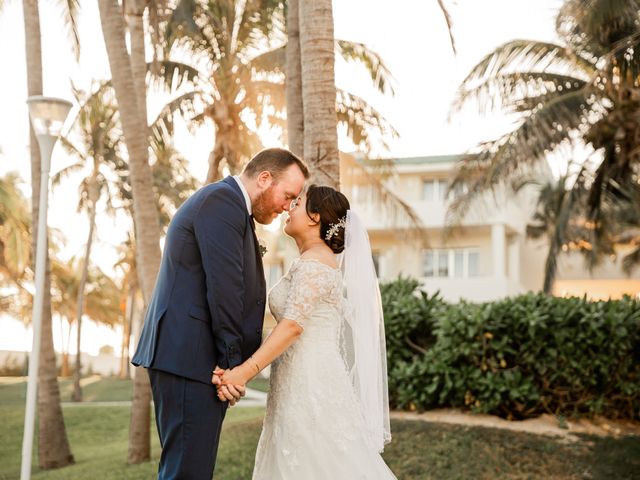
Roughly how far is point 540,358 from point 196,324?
800 cm

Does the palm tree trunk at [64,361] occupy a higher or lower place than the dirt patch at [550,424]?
lower

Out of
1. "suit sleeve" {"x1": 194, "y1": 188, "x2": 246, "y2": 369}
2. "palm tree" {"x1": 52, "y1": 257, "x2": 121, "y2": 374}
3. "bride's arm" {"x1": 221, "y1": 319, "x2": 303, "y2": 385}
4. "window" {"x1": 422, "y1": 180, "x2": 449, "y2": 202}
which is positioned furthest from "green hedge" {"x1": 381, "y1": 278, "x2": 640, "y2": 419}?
"palm tree" {"x1": 52, "y1": 257, "x2": 121, "y2": 374}

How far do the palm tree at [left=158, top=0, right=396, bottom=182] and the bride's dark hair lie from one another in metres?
13.2

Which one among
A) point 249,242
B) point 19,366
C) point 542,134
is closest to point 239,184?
point 249,242

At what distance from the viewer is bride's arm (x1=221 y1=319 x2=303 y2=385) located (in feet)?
16.5

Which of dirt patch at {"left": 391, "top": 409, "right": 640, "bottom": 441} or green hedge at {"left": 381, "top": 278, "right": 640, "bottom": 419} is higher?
green hedge at {"left": 381, "top": 278, "right": 640, "bottom": 419}

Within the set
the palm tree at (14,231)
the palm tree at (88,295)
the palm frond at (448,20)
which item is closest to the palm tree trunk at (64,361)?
the palm tree at (88,295)

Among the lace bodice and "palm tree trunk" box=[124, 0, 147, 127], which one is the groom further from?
"palm tree trunk" box=[124, 0, 147, 127]

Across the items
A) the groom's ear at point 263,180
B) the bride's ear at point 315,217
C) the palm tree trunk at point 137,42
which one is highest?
the palm tree trunk at point 137,42

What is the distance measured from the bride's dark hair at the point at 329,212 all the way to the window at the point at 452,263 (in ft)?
102

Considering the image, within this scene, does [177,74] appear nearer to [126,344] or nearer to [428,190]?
[428,190]

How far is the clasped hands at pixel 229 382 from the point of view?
16.4 feet

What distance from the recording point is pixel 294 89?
1053 cm

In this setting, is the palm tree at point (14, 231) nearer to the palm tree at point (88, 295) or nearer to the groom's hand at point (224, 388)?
the palm tree at point (88, 295)
